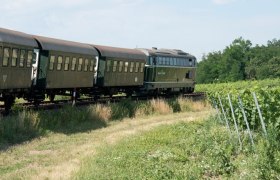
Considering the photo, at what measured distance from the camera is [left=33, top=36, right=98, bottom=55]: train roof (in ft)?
77.5

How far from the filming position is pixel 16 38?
2064 cm

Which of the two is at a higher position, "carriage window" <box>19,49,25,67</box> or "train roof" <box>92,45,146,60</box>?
"train roof" <box>92,45,146,60</box>

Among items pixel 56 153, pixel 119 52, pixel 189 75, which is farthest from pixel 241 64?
pixel 56 153

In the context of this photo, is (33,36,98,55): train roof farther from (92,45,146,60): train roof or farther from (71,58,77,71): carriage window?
(92,45,146,60): train roof

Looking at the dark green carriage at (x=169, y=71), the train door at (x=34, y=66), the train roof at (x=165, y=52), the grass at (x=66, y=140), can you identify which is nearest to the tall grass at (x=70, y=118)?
the grass at (x=66, y=140)

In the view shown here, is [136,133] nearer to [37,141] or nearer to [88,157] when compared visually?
[37,141]

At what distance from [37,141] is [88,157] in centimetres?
381

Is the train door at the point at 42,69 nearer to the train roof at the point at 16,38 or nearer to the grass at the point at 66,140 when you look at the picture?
the train roof at the point at 16,38

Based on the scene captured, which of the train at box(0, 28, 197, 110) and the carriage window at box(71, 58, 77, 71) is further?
the carriage window at box(71, 58, 77, 71)

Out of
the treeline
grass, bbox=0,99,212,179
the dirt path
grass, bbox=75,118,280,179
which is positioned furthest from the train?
the treeline

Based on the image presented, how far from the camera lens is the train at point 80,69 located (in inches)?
819

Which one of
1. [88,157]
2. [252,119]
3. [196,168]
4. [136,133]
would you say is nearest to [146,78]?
[136,133]

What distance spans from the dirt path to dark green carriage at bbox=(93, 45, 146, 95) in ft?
30.1

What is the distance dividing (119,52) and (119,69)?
3.83 feet
